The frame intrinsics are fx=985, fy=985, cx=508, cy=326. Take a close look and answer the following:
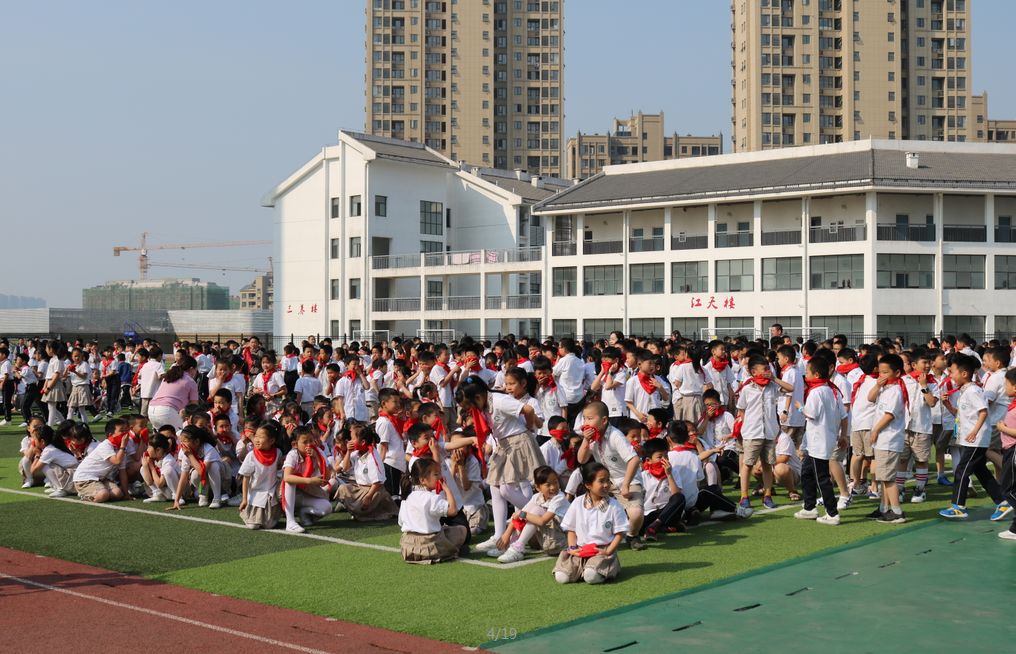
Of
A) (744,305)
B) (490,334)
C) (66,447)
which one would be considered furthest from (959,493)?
(490,334)

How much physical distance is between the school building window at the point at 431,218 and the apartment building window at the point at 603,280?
13156 mm

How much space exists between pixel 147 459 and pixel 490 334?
1621 inches

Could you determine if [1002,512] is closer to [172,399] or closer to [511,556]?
[511,556]

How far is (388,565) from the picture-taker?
890cm

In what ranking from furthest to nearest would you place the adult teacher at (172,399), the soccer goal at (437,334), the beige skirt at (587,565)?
the soccer goal at (437,334), the adult teacher at (172,399), the beige skirt at (587,565)

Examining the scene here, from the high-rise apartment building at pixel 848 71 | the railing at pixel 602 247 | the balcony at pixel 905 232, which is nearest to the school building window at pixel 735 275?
the railing at pixel 602 247

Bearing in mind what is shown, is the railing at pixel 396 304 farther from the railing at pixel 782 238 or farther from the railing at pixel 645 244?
the railing at pixel 782 238

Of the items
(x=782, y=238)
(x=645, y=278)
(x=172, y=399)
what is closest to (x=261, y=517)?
(x=172, y=399)

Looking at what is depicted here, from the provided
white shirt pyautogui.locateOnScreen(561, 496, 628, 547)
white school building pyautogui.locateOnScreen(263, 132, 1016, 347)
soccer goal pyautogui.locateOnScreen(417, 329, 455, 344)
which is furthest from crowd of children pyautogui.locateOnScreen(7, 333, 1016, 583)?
soccer goal pyautogui.locateOnScreen(417, 329, 455, 344)

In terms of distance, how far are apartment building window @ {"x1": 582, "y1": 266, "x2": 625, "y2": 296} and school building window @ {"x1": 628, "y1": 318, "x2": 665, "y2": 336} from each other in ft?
5.51

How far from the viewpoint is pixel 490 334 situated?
53.5 meters

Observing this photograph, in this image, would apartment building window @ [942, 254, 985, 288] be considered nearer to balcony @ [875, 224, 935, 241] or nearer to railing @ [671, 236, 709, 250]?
balcony @ [875, 224, 935, 241]

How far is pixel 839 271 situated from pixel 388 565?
121ft

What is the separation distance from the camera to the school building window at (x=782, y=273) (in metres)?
43.1
